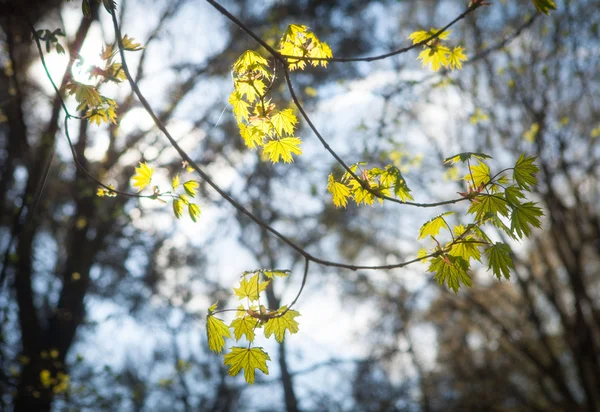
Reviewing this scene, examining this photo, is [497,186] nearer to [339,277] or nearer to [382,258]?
[339,277]

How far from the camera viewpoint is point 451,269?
1.66m

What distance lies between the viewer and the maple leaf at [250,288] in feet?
5.87

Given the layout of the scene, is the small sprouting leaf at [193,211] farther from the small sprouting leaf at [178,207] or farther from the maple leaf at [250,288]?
the maple leaf at [250,288]

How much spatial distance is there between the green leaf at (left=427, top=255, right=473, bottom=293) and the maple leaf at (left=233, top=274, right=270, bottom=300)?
0.65 metres

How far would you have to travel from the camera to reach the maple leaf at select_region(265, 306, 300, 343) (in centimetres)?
179

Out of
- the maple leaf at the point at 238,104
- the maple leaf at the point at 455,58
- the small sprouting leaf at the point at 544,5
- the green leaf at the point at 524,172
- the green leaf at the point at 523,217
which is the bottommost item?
the green leaf at the point at 523,217

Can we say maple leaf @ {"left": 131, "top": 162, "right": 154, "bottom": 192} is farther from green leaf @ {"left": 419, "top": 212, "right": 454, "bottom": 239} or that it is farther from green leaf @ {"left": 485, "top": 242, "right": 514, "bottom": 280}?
green leaf @ {"left": 485, "top": 242, "right": 514, "bottom": 280}

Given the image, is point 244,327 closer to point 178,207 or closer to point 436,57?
point 178,207

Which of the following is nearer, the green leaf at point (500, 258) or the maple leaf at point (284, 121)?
the green leaf at point (500, 258)

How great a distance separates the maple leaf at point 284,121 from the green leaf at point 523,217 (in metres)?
0.96

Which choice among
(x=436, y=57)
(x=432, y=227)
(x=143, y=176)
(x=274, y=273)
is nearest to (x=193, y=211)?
(x=143, y=176)

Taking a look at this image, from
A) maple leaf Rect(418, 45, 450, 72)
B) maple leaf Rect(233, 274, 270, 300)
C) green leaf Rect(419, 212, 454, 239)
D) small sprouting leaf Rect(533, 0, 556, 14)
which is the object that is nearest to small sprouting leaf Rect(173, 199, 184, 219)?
maple leaf Rect(233, 274, 270, 300)

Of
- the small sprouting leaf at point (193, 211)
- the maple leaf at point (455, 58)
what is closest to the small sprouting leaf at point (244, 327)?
the small sprouting leaf at point (193, 211)

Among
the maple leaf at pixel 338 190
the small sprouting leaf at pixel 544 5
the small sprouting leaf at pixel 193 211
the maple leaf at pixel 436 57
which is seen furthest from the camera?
the maple leaf at pixel 436 57
